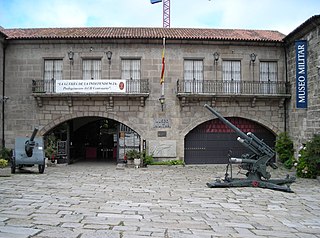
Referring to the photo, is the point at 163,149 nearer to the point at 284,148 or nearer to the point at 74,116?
the point at 74,116

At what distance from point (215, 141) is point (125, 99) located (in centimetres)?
561

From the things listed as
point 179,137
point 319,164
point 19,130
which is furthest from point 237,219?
point 19,130

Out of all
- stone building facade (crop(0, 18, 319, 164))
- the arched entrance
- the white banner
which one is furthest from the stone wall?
the arched entrance

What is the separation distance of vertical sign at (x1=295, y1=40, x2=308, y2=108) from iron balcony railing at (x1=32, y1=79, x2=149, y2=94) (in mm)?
7602

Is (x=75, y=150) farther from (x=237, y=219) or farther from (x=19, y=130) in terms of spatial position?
(x=237, y=219)

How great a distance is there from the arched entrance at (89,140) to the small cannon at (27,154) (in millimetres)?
2977

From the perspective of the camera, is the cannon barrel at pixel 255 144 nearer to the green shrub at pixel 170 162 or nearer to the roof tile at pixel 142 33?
the green shrub at pixel 170 162

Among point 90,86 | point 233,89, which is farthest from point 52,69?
point 233,89

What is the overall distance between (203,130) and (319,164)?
6319 mm

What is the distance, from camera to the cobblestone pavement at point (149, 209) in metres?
5.54

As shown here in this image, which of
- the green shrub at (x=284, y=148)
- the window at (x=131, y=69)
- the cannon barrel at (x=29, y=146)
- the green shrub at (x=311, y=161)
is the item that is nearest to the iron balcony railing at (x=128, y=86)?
the window at (x=131, y=69)

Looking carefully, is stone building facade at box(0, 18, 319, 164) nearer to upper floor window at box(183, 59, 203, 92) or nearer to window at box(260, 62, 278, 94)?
upper floor window at box(183, 59, 203, 92)

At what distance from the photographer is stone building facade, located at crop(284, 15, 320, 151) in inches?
545

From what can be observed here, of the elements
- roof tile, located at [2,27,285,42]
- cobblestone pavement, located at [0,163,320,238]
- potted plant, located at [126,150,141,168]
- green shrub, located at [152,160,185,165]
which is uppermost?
roof tile, located at [2,27,285,42]
